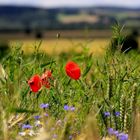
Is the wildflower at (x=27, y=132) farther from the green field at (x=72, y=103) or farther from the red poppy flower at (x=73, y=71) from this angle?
the red poppy flower at (x=73, y=71)

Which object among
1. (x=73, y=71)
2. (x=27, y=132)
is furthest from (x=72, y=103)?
(x=27, y=132)

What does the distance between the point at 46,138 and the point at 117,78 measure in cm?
198

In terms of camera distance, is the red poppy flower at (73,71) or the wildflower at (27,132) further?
the red poppy flower at (73,71)

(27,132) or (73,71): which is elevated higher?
(73,71)

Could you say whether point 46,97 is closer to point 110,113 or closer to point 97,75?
point 110,113

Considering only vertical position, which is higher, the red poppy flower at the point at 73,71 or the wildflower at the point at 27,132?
the red poppy flower at the point at 73,71

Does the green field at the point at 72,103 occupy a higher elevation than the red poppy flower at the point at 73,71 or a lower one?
lower

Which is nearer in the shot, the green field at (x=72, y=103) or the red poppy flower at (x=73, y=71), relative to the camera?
the green field at (x=72, y=103)

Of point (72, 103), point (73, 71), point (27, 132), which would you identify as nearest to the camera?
point (27, 132)

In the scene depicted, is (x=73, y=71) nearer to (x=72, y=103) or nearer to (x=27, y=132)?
(x=72, y=103)

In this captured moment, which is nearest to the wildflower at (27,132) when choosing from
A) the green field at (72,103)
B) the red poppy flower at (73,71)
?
the green field at (72,103)

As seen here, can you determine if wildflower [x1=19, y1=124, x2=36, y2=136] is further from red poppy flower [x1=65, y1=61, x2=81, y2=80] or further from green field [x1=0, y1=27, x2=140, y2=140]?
red poppy flower [x1=65, y1=61, x2=81, y2=80]

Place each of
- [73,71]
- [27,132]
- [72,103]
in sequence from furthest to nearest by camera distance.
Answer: [72,103]
[73,71]
[27,132]

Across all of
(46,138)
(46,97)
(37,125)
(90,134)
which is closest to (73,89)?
(46,97)
